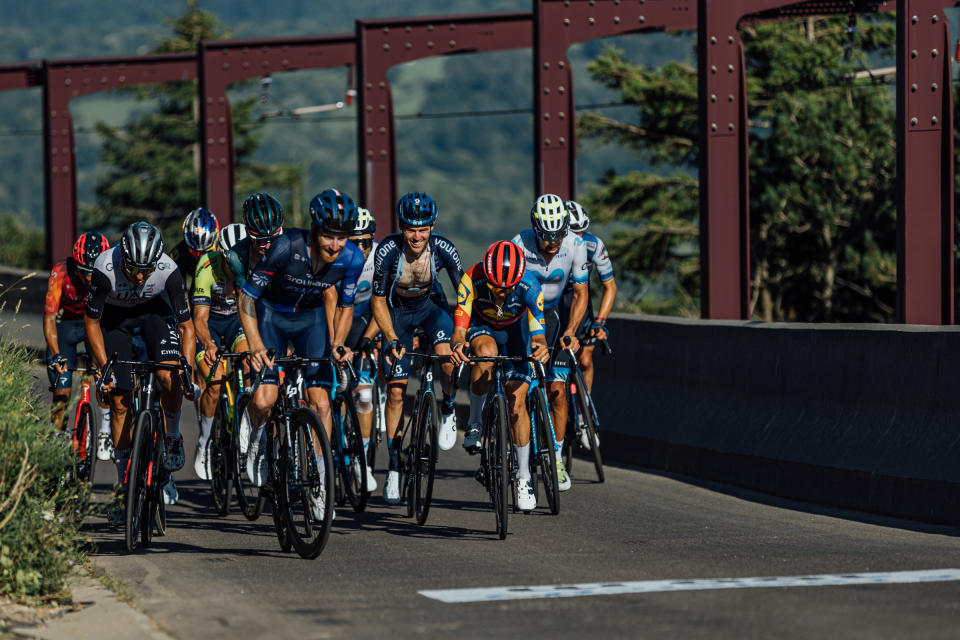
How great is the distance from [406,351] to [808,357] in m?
2.86

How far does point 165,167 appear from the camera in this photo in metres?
94.7

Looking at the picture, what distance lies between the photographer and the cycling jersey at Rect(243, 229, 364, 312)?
9.81 metres

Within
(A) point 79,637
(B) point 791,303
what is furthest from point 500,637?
(B) point 791,303

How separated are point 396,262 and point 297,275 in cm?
163

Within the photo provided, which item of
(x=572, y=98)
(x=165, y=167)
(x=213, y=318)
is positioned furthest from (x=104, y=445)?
(x=165, y=167)

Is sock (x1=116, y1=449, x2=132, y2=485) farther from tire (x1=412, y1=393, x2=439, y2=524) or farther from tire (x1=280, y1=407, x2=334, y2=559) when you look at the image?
tire (x1=412, y1=393, x2=439, y2=524)

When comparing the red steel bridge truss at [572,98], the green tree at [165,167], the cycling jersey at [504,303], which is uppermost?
the green tree at [165,167]

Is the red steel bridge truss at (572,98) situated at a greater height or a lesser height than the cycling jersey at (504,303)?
greater

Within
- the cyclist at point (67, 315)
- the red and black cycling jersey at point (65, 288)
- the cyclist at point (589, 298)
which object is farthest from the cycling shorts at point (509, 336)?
the red and black cycling jersey at point (65, 288)

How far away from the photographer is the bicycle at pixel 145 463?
9227mm

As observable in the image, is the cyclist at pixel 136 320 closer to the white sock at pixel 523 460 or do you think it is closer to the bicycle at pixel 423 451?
the bicycle at pixel 423 451

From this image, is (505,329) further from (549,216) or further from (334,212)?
(334,212)

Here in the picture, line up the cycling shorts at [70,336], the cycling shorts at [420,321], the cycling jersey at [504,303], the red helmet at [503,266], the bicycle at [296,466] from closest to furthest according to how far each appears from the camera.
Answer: the bicycle at [296,466]
the red helmet at [503,266]
the cycling jersey at [504,303]
the cycling shorts at [420,321]
the cycling shorts at [70,336]

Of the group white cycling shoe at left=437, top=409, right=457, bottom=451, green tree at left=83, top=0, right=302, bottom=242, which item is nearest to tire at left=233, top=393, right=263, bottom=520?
white cycling shoe at left=437, top=409, right=457, bottom=451
